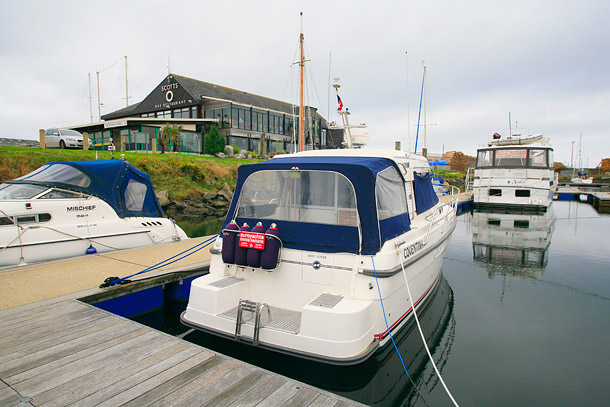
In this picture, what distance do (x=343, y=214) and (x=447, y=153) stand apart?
233 feet

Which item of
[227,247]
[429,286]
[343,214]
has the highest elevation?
[343,214]

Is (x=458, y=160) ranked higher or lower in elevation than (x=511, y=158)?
higher

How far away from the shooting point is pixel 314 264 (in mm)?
4660

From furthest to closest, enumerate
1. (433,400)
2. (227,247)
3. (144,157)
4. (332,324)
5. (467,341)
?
(144,157) → (467,341) → (227,247) → (433,400) → (332,324)

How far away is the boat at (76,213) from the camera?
702 centimetres

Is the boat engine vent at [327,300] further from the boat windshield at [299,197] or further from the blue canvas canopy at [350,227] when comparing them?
the boat windshield at [299,197]

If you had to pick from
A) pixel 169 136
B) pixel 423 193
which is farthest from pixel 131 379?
pixel 169 136

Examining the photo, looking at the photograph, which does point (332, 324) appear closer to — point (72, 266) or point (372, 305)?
point (372, 305)

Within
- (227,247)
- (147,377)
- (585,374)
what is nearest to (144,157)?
(227,247)

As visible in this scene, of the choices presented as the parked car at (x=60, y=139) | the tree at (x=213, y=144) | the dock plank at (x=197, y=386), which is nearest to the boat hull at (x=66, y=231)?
the dock plank at (x=197, y=386)

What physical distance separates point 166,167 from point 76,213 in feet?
51.8

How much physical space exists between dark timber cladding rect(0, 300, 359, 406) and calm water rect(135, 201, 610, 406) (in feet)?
4.51

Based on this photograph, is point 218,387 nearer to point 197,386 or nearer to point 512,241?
point 197,386

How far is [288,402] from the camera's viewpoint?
3.07m
